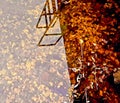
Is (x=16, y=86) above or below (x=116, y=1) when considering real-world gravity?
below

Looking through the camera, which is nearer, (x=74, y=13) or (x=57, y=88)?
(x=57, y=88)

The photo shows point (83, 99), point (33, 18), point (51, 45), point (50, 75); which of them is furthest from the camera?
point (33, 18)

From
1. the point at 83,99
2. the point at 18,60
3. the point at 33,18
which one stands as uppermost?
the point at 33,18

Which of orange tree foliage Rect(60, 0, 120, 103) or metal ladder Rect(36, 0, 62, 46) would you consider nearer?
orange tree foliage Rect(60, 0, 120, 103)

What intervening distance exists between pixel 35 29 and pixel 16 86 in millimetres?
1202

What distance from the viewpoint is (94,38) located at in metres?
4.94

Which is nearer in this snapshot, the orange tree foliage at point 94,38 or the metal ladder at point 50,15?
the orange tree foliage at point 94,38

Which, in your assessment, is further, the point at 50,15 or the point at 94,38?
the point at 50,15

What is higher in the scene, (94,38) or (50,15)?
(50,15)

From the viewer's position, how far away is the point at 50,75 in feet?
14.9

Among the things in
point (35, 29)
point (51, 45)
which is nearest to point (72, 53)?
point (51, 45)

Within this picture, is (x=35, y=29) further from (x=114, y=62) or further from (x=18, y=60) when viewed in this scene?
(x=114, y=62)

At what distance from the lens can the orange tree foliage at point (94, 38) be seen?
4.40 m

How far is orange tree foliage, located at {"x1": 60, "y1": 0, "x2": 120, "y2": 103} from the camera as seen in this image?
4.40 metres
